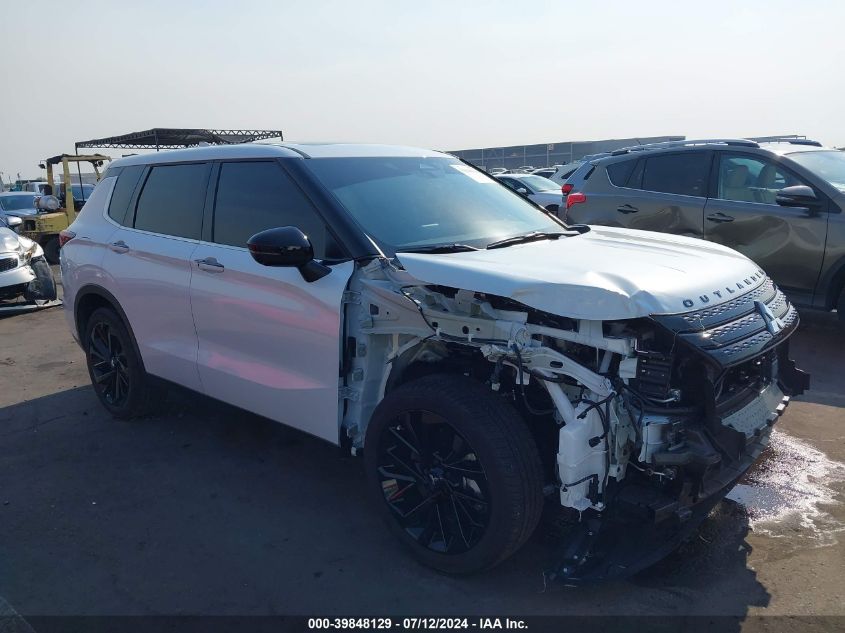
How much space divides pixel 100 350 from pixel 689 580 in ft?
13.8

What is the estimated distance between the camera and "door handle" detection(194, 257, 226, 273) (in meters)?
3.95

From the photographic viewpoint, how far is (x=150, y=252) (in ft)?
14.7

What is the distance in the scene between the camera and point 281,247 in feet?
10.5

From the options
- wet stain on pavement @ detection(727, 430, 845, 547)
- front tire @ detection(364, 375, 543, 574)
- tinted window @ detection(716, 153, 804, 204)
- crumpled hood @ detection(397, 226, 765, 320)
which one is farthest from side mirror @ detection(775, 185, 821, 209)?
front tire @ detection(364, 375, 543, 574)

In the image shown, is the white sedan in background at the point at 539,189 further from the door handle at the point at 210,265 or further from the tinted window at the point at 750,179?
the door handle at the point at 210,265

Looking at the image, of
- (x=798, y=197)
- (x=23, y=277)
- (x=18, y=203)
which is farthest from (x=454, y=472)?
(x=18, y=203)

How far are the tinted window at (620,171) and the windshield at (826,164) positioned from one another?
160 cm

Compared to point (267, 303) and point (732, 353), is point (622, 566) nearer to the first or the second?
point (732, 353)

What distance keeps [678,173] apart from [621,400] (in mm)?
5196

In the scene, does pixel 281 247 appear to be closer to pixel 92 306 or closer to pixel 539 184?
pixel 92 306

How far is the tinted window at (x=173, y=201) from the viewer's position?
4.32 metres

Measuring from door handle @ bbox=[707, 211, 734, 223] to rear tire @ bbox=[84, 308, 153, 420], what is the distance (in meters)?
5.23

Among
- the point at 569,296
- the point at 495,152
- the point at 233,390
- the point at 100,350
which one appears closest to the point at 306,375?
the point at 233,390

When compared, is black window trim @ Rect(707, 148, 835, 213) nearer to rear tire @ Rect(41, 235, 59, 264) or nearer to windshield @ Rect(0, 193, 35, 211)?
rear tire @ Rect(41, 235, 59, 264)
